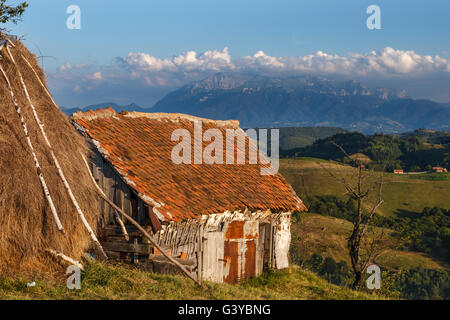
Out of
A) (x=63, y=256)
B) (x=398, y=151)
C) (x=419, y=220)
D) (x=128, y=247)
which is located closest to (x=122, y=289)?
(x=63, y=256)

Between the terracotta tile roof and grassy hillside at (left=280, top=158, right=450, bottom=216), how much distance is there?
39625 mm

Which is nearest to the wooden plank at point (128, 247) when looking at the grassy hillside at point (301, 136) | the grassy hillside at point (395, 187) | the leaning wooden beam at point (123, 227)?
the leaning wooden beam at point (123, 227)

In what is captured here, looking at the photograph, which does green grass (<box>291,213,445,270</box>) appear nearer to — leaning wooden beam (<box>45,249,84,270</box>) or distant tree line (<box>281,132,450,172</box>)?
leaning wooden beam (<box>45,249,84,270</box>)

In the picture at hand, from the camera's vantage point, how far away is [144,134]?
42.3 ft

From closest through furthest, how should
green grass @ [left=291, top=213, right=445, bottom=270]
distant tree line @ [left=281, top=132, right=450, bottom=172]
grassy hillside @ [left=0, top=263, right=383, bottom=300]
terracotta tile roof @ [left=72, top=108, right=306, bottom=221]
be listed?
1. grassy hillside @ [left=0, top=263, right=383, bottom=300]
2. terracotta tile roof @ [left=72, top=108, right=306, bottom=221]
3. green grass @ [left=291, top=213, right=445, bottom=270]
4. distant tree line @ [left=281, top=132, right=450, bottom=172]

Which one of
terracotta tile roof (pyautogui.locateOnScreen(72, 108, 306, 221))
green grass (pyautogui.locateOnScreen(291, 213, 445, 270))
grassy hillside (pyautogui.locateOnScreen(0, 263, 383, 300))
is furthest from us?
green grass (pyautogui.locateOnScreen(291, 213, 445, 270))

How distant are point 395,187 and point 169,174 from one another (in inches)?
2117

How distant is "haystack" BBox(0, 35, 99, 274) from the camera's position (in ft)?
26.1

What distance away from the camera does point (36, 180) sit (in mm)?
8266

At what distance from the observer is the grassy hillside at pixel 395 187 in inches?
2143

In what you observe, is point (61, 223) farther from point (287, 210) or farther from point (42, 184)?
point (287, 210)

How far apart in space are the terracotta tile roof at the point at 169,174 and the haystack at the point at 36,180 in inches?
48.2

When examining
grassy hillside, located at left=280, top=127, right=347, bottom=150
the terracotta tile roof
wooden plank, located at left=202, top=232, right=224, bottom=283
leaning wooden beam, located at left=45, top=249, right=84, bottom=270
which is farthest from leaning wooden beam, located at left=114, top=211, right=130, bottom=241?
grassy hillside, located at left=280, top=127, right=347, bottom=150

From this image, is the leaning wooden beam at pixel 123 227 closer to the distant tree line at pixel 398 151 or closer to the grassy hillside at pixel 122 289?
the grassy hillside at pixel 122 289
